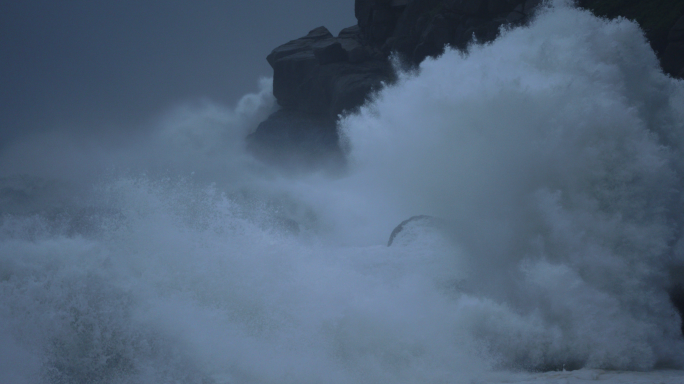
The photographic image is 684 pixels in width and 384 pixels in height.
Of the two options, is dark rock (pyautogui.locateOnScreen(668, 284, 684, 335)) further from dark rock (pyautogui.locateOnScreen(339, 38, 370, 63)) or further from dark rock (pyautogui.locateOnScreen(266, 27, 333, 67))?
dark rock (pyautogui.locateOnScreen(266, 27, 333, 67))

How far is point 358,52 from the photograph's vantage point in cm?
3284

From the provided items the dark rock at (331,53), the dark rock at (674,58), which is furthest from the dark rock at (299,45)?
the dark rock at (674,58)

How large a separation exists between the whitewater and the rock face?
1553 cm

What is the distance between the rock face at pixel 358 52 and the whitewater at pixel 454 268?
15.5 meters

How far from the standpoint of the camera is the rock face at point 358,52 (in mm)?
26234

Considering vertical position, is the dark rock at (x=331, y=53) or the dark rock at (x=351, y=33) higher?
the dark rock at (x=351, y=33)

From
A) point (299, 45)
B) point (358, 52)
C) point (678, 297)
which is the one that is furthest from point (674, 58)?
point (299, 45)

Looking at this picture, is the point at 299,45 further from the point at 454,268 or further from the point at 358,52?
the point at 454,268

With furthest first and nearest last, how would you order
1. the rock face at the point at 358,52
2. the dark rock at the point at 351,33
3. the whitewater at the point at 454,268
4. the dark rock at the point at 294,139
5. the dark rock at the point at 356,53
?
the dark rock at the point at 351,33
the dark rock at the point at 294,139
the dark rock at the point at 356,53
the rock face at the point at 358,52
the whitewater at the point at 454,268

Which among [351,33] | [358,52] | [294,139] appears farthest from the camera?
[351,33]

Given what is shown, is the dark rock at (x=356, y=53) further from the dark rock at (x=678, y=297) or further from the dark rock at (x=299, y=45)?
the dark rock at (x=678, y=297)

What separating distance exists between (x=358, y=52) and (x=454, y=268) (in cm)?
2740

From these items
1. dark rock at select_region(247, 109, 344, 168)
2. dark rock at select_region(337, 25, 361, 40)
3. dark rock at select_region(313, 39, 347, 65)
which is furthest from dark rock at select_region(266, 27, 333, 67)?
dark rock at select_region(247, 109, 344, 168)

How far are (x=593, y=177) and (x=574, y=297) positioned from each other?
2.54 meters
